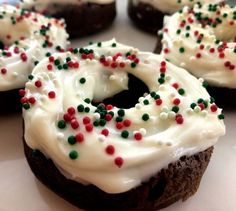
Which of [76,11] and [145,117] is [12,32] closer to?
[76,11]

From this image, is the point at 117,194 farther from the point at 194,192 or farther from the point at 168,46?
the point at 168,46

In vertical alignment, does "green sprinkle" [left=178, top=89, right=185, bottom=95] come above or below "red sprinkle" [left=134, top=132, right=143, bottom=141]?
above

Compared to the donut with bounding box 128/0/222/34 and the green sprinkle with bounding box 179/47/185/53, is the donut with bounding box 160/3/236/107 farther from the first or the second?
the donut with bounding box 128/0/222/34

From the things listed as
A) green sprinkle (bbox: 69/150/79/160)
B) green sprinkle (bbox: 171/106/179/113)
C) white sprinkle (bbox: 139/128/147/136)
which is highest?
green sprinkle (bbox: 171/106/179/113)

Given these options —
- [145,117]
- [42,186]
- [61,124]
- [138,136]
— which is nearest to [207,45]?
[145,117]

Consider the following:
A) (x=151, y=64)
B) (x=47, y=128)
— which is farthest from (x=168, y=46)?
(x=47, y=128)

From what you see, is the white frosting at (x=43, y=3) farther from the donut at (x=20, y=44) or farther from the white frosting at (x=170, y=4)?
the white frosting at (x=170, y=4)

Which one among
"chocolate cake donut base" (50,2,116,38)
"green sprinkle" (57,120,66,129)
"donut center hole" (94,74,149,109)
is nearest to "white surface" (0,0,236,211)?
"green sprinkle" (57,120,66,129)
